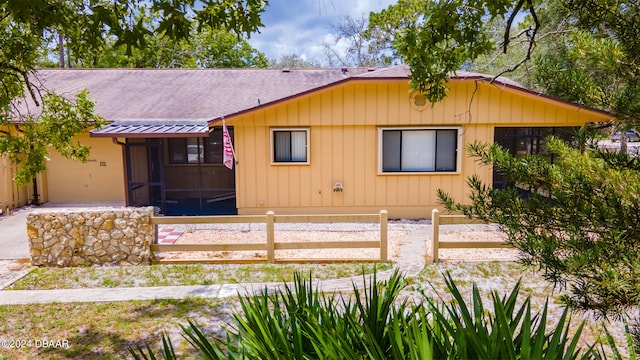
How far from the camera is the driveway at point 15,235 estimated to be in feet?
28.2

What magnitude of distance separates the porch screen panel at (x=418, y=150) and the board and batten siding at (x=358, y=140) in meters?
0.26

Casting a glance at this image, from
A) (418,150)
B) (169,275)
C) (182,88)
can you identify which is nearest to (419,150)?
(418,150)

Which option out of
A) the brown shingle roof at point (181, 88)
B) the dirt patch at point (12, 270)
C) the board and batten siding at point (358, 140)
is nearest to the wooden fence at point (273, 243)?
the dirt patch at point (12, 270)

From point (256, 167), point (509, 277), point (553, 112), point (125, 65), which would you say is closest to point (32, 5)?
point (509, 277)

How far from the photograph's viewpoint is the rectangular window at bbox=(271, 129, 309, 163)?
11641 millimetres

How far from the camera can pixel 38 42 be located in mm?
6070

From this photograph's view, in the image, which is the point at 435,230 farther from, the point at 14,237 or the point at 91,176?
the point at 91,176

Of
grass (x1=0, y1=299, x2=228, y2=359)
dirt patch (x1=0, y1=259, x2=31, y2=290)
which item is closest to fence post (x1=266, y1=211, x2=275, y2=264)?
grass (x1=0, y1=299, x2=228, y2=359)

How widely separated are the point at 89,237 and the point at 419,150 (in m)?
8.43

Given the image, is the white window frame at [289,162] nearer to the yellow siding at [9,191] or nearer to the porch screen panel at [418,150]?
the porch screen panel at [418,150]

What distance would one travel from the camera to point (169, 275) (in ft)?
23.1

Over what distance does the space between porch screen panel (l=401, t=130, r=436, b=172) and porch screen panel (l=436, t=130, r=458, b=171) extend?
0.15 m

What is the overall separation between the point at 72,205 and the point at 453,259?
12.3 metres

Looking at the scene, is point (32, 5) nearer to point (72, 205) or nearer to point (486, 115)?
point (486, 115)
